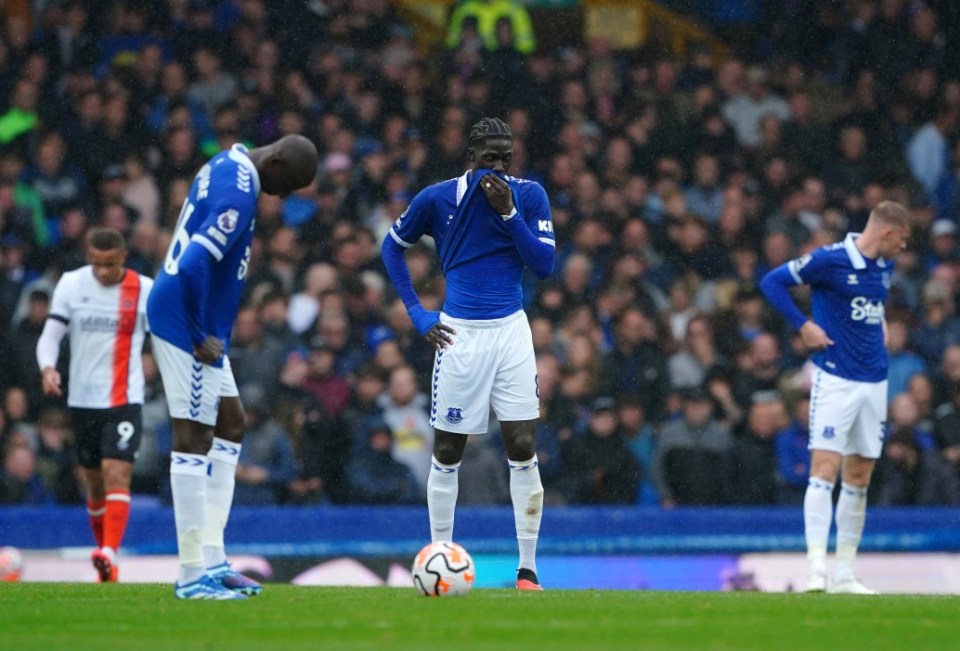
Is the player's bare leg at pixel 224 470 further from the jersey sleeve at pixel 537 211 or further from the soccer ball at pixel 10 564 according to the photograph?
the soccer ball at pixel 10 564

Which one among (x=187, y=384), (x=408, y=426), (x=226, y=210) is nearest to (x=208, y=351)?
(x=187, y=384)

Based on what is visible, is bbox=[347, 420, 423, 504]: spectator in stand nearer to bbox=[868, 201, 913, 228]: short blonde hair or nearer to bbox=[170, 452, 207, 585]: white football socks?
bbox=[868, 201, 913, 228]: short blonde hair

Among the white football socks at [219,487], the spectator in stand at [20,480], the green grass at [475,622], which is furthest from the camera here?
the spectator in stand at [20,480]

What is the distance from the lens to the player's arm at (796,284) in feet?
38.0

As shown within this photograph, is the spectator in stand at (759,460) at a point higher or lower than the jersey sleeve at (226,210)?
lower

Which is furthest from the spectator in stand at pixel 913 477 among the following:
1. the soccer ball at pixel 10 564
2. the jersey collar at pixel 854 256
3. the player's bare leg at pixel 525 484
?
the soccer ball at pixel 10 564

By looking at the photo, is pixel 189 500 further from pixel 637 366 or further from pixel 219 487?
pixel 637 366

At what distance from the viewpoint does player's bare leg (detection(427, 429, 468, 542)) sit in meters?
10.3

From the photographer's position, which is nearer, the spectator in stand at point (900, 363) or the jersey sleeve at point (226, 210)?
the jersey sleeve at point (226, 210)

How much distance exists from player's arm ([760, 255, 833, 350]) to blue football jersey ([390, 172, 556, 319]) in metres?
2.36

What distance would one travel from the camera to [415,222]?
1055 centimetres

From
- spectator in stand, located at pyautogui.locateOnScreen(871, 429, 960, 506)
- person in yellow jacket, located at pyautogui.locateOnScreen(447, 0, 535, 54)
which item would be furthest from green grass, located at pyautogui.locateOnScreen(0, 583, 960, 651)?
person in yellow jacket, located at pyautogui.locateOnScreen(447, 0, 535, 54)

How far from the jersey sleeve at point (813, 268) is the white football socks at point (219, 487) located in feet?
15.3

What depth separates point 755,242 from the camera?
18266mm
